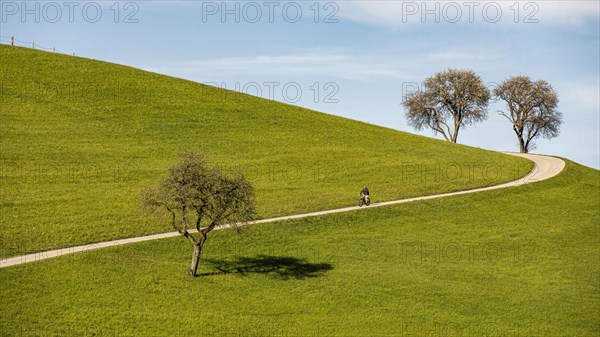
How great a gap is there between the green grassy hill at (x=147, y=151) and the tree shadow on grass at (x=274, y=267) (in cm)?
821

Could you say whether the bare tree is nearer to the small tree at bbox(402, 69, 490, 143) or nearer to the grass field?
the small tree at bbox(402, 69, 490, 143)

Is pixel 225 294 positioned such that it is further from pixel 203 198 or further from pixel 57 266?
Result: pixel 57 266

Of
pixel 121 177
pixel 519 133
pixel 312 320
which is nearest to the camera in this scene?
pixel 312 320

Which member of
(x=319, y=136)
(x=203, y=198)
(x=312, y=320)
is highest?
(x=319, y=136)

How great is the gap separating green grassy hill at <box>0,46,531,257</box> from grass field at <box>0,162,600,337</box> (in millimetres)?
5274

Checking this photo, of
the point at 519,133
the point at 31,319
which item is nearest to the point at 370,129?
the point at 519,133

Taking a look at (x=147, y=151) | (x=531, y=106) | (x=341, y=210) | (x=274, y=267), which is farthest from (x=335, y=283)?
(x=531, y=106)

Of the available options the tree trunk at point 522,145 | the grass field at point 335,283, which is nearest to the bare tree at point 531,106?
the tree trunk at point 522,145

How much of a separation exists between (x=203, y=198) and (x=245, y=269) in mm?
6384

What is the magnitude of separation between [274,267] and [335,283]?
4.79m

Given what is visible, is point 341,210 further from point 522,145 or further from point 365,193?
point 522,145

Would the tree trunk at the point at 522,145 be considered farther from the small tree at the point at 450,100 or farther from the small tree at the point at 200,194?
the small tree at the point at 200,194

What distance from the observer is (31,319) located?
112 ft

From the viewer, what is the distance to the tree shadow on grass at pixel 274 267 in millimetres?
43263
